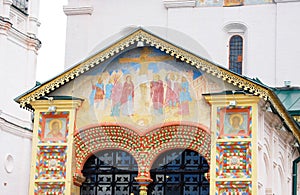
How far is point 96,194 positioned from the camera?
2139cm

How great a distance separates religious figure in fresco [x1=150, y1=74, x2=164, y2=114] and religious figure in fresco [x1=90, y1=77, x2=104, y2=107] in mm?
1203

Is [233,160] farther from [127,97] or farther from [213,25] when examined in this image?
[213,25]

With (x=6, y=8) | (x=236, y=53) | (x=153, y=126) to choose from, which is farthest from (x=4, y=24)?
→ (x=153, y=126)

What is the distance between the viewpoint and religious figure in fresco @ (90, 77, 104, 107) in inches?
839

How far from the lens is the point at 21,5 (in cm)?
3597

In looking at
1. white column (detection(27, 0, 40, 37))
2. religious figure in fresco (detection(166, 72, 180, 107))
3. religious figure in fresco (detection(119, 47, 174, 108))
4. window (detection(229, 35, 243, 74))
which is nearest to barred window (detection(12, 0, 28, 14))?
white column (detection(27, 0, 40, 37))

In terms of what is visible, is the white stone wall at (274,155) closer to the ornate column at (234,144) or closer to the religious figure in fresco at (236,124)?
the ornate column at (234,144)

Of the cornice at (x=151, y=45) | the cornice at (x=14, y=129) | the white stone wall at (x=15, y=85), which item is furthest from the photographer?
the white stone wall at (x=15, y=85)

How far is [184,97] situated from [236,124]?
1.47 meters

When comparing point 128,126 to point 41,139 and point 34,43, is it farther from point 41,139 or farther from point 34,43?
point 34,43

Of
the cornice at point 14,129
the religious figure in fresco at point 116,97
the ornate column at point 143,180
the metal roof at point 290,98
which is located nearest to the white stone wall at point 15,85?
the cornice at point 14,129

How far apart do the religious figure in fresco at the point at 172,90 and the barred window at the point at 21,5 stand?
15548 mm

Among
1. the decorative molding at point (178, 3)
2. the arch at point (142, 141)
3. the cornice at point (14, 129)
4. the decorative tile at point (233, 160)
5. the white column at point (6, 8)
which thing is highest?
the white column at point (6, 8)

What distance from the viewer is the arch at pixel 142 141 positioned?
20.7 metres
